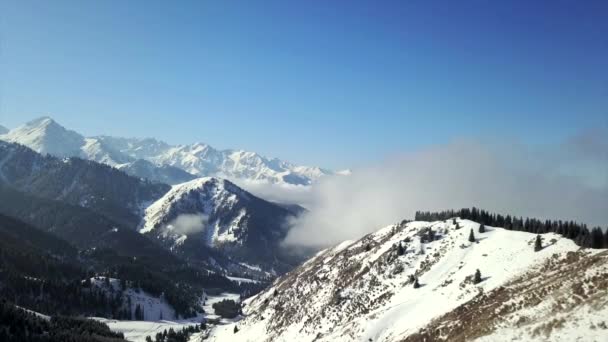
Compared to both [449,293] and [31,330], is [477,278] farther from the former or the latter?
[31,330]

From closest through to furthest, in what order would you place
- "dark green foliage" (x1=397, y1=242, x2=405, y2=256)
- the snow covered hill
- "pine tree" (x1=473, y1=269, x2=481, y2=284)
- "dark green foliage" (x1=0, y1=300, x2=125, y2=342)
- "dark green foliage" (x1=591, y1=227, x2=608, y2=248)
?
1. the snow covered hill
2. "dark green foliage" (x1=591, y1=227, x2=608, y2=248)
3. "pine tree" (x1=473, y1=269, x2=481, y2=284)
4. "dark green foliage" (x1=397, y1=242, x2=405, y2=256)
5. "dark green foliage" (x1=0, y1=300, x2=125, y2=342)

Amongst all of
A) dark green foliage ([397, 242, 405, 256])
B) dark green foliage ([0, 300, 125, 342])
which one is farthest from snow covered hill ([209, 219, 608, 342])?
dark green foliage ([0, 300, 125, 342])

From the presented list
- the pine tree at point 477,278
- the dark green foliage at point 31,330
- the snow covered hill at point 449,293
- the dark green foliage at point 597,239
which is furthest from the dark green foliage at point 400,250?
the dark green foliage at point 31,330

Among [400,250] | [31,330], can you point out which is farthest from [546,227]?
[31,330]

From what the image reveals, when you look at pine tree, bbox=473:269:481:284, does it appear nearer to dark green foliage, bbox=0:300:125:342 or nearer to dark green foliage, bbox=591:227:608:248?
dark green foliage, bbox=591:227:608:248

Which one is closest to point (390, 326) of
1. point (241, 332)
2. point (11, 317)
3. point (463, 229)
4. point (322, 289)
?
point (463, 229)

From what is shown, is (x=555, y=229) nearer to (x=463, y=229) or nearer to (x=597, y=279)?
(x=463, y=229)

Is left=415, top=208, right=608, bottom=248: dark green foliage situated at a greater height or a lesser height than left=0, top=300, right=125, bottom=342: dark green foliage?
greater

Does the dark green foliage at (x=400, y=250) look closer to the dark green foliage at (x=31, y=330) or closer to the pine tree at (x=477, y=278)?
the pine tree at (x=477, y=278)

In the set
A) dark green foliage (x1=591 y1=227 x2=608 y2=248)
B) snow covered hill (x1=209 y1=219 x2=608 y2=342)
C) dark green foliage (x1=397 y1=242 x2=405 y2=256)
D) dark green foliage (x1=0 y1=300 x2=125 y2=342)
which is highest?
dark green foliage (x1=591 y1=227 x2=608 y2=248)
